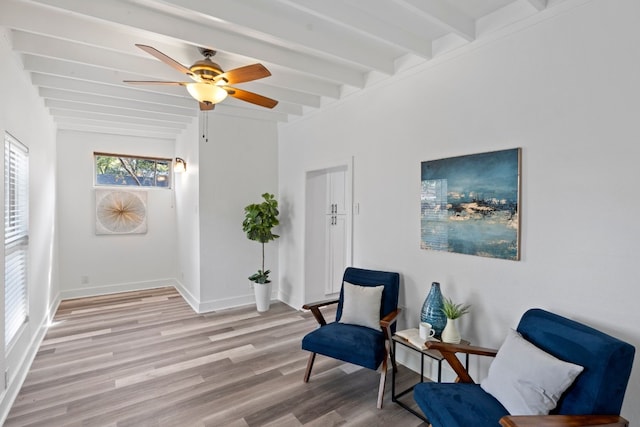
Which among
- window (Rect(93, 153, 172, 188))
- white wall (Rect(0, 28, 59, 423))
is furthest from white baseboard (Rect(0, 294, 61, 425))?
window (Rect(93, 153, 172, 188))

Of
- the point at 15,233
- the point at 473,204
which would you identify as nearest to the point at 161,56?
the point at 15,233

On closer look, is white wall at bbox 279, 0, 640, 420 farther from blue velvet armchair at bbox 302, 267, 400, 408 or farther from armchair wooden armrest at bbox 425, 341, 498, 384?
armchair wooden armrest at bbox 425, 341, 498, 384

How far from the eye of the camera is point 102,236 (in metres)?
5.35

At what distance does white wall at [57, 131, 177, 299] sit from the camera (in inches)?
201

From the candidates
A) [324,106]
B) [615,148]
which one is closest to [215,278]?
[324,106]

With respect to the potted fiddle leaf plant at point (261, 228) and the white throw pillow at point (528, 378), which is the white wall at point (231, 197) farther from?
the white throw pillow at point (528, 378)

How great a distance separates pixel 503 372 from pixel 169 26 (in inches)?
121

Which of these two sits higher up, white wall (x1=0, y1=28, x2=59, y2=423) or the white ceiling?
the white ceiling

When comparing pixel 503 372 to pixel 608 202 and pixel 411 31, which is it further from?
pixel 411 31

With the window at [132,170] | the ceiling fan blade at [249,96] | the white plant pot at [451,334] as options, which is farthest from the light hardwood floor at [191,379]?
the ceiling fan blade at [249,96]

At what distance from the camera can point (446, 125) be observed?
2.63 metres

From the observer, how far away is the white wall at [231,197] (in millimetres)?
4484

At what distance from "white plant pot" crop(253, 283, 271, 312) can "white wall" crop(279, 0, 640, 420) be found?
2084mm

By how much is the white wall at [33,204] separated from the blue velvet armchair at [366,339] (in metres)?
2.29
